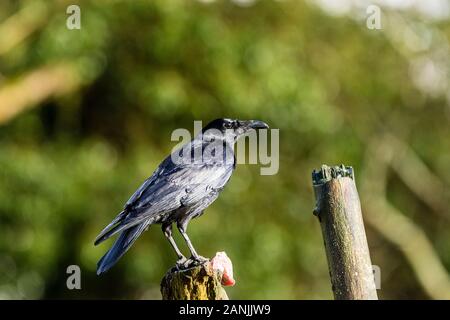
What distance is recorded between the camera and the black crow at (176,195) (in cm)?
491

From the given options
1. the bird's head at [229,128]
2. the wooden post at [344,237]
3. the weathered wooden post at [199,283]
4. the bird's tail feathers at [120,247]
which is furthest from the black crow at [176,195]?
the wooden post at [344,237]

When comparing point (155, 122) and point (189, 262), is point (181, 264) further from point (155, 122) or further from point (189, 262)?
point (155, 122)

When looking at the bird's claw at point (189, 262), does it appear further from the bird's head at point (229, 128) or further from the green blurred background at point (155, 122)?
the green blurred background at point (155, 122)

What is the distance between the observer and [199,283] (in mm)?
4484

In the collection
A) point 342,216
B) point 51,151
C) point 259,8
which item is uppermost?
point 259,8

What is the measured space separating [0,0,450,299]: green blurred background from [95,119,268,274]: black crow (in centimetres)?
405

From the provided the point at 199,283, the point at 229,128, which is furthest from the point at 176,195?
the point at 229,128

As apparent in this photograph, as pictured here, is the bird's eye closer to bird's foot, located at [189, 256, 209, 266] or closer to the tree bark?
bird's foot, located at [189, 256, 209, 266]

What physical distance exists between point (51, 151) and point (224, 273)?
6.64 metres

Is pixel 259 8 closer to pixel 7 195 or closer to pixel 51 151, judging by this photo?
pixel 51 151

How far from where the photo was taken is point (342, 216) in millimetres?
3896

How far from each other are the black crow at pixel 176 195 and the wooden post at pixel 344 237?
1.29 m

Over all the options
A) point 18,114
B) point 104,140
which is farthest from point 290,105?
point 18,114

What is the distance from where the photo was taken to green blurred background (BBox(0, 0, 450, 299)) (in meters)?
10.4
